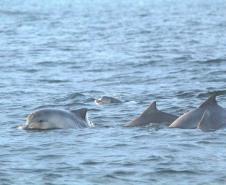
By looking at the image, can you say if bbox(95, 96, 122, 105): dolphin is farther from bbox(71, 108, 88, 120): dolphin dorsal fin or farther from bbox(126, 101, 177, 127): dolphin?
bbox(126, 101, 177, 127): dolphin

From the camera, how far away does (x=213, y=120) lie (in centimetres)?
1952

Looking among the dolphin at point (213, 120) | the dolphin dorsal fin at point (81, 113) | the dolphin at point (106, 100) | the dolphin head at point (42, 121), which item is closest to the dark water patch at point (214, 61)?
the dolphin at point (106, 100)

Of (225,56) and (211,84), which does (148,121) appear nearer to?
(211,84)

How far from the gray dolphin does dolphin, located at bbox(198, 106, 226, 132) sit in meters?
0.12

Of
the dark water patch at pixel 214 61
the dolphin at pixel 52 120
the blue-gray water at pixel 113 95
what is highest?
the dolphin at pixel 52 120

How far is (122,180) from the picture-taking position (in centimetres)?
1532

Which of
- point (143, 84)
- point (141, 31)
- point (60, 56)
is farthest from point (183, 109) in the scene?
point (141, 31)

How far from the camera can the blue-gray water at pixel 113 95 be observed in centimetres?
1602

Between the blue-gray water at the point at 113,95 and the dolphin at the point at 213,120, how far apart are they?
30 centimetres

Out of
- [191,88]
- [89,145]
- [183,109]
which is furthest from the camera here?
[191,88]

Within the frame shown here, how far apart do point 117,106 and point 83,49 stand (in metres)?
20.9

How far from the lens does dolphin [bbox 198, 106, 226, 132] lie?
1938 cm

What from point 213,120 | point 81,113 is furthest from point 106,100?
point 213,120

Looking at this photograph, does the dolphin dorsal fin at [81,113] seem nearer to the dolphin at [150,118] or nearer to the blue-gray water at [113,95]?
the blue-gray water at [113,95]
